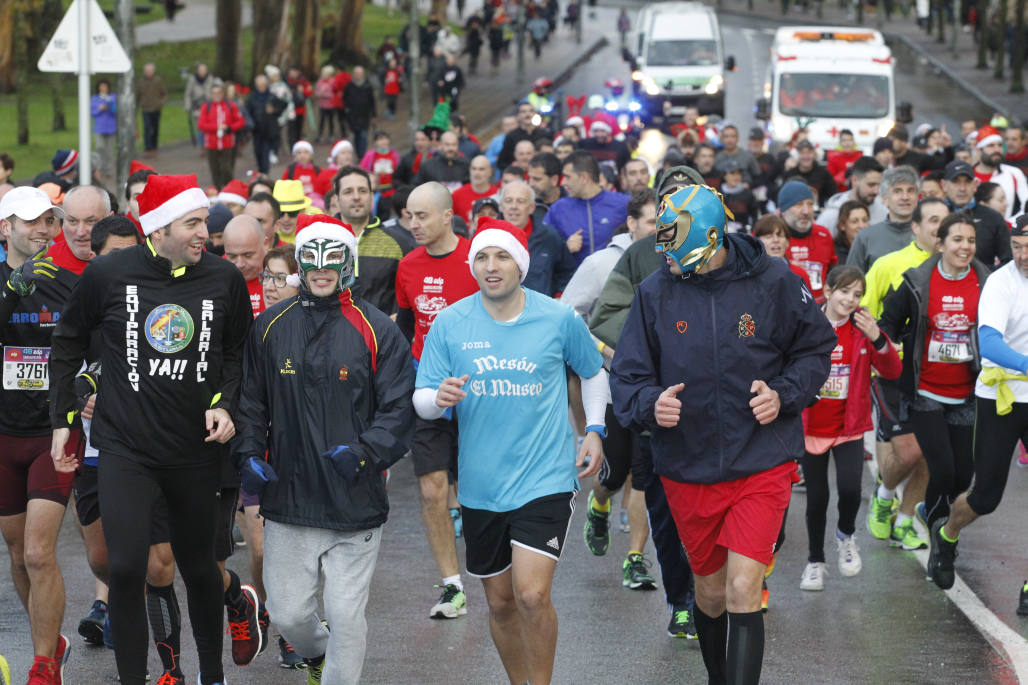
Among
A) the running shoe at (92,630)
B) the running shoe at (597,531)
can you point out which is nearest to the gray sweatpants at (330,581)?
the running shoe at (92,630)

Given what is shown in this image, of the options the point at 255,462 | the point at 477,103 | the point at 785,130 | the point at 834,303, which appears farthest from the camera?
the point at 477,103

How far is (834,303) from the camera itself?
9.12m

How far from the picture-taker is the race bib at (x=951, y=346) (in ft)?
29.5

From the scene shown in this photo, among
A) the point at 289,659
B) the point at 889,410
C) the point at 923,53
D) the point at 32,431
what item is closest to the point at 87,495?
the point at 32,431

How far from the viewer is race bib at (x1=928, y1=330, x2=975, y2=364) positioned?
9000mm

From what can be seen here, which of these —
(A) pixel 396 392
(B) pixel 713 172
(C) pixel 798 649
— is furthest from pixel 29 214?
(B) pixel 713 172

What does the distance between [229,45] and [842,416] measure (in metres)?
33.5

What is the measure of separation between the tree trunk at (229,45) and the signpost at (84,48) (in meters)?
26.5

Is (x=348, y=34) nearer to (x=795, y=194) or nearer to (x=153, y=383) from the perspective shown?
(x=795, y=194)

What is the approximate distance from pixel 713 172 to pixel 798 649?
11043 mm

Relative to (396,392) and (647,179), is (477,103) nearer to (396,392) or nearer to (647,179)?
(647,179)

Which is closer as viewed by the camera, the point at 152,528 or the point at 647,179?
the point at 152,528

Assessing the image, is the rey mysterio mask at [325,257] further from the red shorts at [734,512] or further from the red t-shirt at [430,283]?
the red t-shirt at [430,283]

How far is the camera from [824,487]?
902 centimetres
